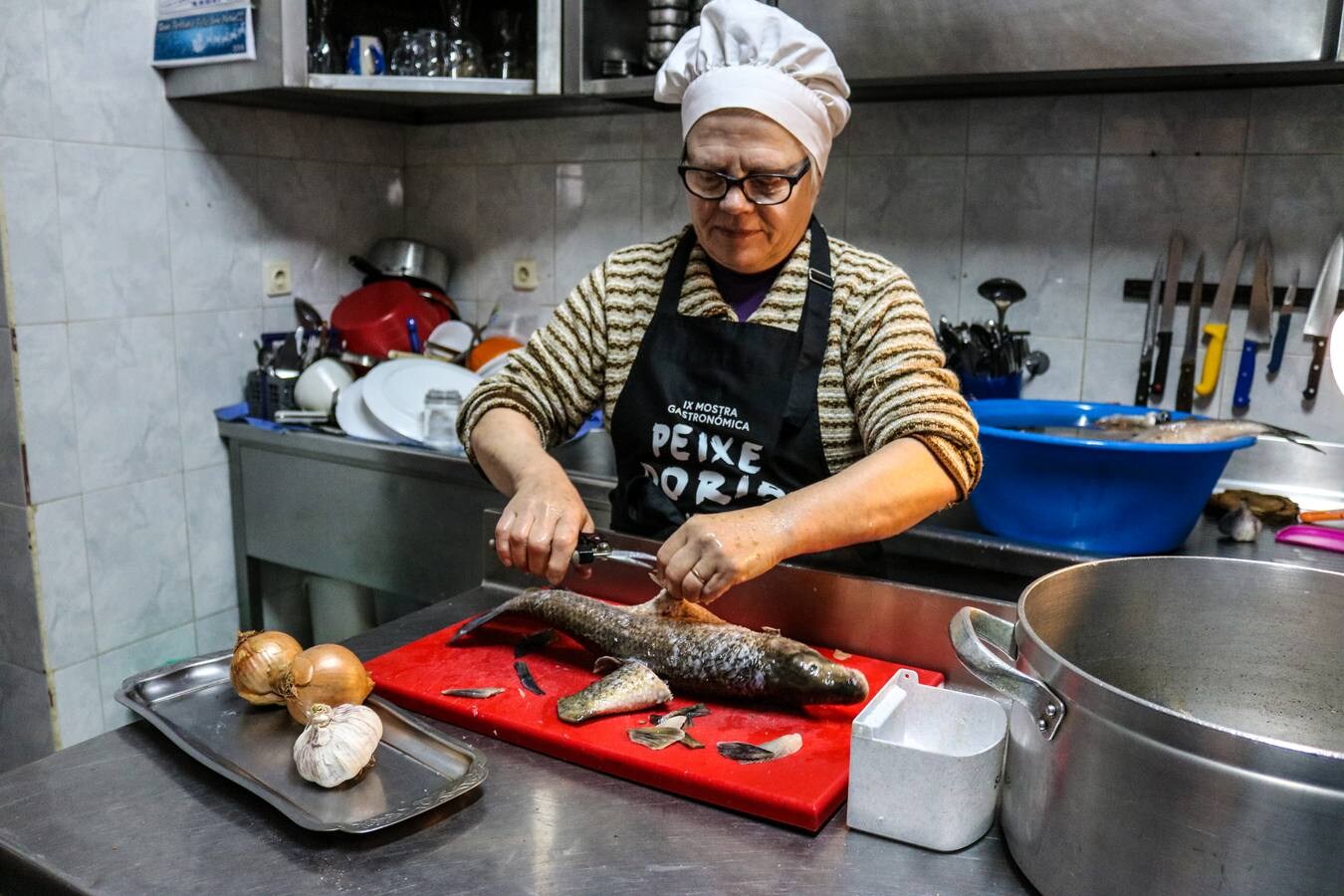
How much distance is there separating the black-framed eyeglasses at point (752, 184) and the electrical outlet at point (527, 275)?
1.53m

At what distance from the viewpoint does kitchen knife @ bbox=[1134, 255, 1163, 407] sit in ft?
6.88

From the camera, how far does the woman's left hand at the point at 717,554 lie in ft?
3.69

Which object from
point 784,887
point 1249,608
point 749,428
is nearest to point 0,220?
point 749,428

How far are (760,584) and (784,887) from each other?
498 millimetres

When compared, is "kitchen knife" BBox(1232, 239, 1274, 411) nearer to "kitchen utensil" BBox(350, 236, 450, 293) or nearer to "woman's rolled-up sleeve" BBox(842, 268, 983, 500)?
"woman's rolled-up sleeve" BBox(842, 268, 983, 500)

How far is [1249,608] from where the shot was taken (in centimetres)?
88

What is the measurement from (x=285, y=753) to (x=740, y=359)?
78 centimetres

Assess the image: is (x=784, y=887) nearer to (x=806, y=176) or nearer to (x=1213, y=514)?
(x=806, y=176)

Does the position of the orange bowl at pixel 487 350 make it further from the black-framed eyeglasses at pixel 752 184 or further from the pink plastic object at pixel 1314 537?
the pink plastic object at pixel 1314 537

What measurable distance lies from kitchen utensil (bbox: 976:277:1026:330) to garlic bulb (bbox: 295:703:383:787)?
5.31ft

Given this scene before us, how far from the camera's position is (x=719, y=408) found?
1477 millimetres

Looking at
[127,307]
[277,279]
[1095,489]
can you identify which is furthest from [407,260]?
[1095,489]

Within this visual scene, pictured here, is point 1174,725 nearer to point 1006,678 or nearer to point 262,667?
point 1006,678

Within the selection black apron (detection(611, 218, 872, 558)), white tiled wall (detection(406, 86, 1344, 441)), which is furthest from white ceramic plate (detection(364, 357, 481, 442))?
black apron (detection(611, 218, 872, 558))
